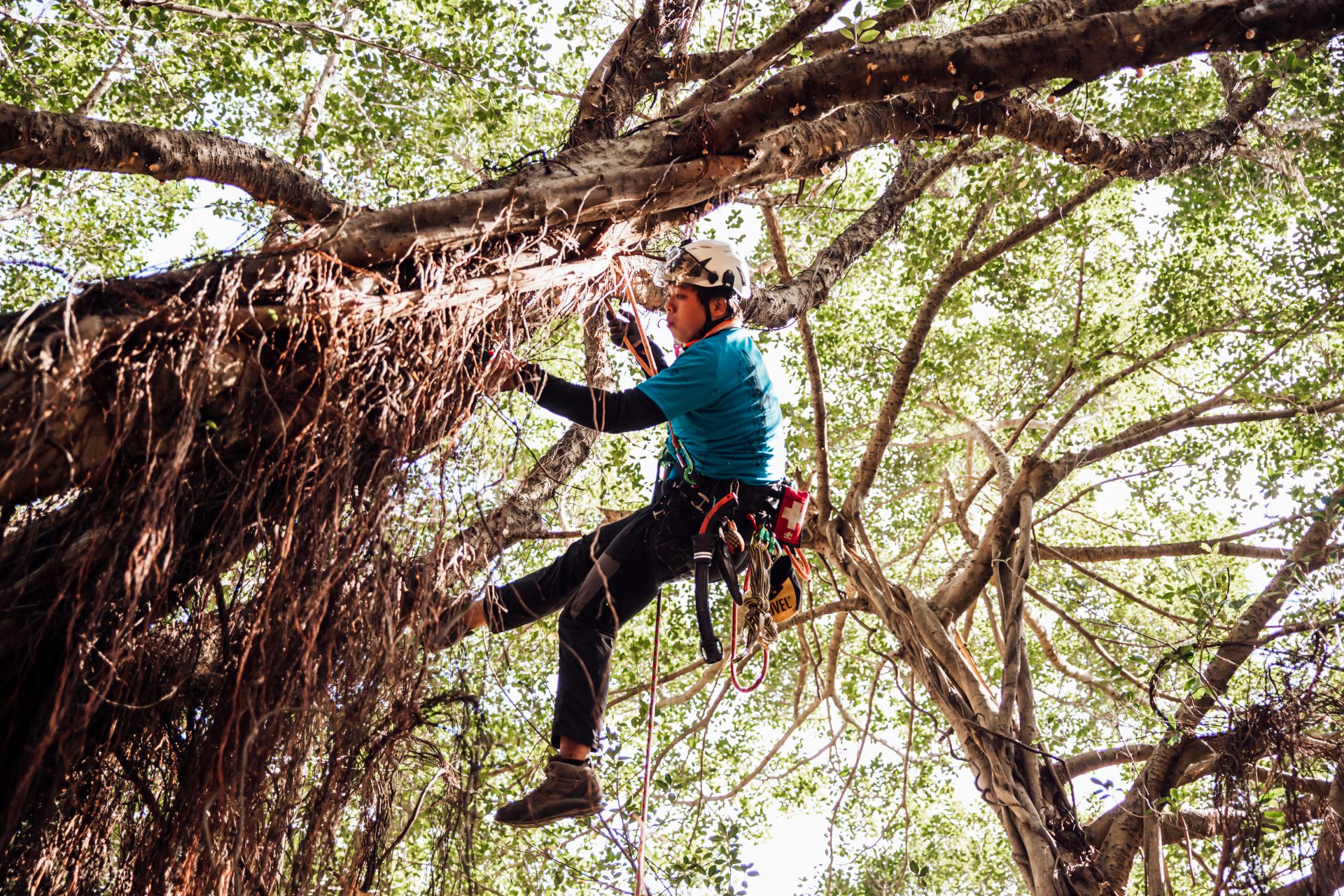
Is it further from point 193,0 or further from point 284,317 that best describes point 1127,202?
point 284,317

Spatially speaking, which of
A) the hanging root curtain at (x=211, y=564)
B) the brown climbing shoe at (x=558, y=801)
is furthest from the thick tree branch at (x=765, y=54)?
the brown climbing shoe at (x=558, y=801)

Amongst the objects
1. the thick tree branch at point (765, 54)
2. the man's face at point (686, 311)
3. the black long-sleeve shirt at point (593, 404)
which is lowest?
the black long-sleeve shirt at point (593, 404)

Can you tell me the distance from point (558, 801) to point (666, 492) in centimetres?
117

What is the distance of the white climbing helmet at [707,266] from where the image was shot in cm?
362

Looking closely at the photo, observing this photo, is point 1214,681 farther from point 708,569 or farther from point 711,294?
point 711,294

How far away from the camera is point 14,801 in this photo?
5.82 feet

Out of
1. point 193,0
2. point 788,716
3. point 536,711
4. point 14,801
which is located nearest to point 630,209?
point 14,801

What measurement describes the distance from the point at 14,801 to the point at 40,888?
439 millimetres

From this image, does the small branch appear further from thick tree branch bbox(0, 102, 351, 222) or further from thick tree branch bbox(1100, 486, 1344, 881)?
thick tree branch bbox(1100, 486, 1344, 881)

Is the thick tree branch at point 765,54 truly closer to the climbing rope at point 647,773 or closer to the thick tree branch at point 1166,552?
A: the climbing rope at point 647,773

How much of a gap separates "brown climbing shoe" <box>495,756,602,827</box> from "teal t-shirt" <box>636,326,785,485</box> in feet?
3.87

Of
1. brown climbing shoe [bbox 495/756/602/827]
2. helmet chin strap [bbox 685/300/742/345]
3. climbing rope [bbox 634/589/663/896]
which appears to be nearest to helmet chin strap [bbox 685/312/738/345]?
helmet chin strap [bbox 685/300/742/345]

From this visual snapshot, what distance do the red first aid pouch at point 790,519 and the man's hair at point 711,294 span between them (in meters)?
0.78

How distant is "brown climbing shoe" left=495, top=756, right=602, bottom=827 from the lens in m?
3.02
